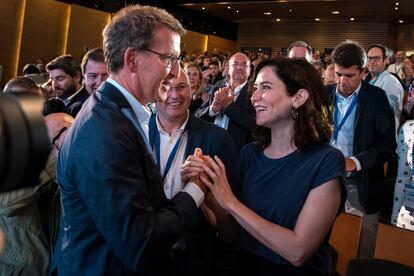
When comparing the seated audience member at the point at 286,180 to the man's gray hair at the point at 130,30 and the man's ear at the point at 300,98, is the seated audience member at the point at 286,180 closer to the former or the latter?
the man's ear at the point at 300,98

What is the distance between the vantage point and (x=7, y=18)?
36.7 ft

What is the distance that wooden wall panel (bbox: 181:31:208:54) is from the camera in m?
16.0

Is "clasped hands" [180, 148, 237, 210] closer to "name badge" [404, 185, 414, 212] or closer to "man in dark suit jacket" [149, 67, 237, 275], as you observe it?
"man in dark suit jacket" [149, 67, 237, 275]

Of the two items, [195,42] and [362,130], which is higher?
[195,42]

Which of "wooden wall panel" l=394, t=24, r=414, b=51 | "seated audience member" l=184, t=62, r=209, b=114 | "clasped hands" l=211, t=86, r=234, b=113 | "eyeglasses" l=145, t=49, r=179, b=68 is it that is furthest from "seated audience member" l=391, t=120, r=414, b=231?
"wooden wall panel" l=394, t=24, r=414, b=51

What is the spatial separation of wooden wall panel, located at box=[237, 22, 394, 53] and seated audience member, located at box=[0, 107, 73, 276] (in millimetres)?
15315

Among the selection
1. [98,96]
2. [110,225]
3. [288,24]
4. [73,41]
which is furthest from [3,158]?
[288,24]

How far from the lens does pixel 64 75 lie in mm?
3641

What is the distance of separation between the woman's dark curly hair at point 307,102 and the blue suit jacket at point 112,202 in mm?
563

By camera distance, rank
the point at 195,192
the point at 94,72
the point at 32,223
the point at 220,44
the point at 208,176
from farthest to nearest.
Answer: the point at 220,44 < the point at 94,72 < the point at 32,223 < the point at 208,176 < the point at 195,192

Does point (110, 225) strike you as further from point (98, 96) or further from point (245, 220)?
point (245, 220)

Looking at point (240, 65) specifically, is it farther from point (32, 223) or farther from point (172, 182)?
point (32, 223)

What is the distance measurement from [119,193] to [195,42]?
51.7ft

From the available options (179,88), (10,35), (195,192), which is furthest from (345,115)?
(10,35)
